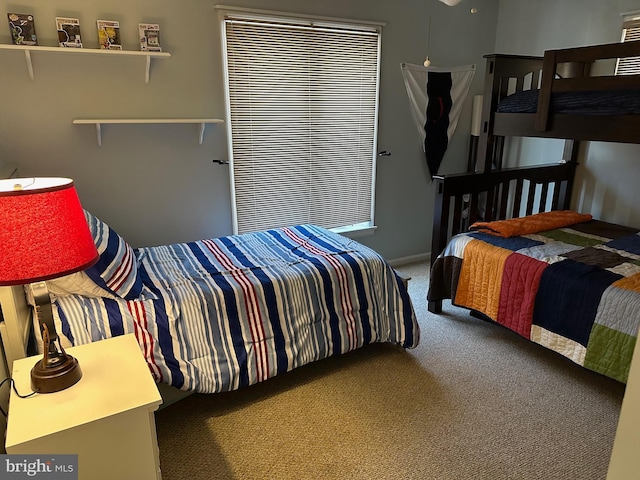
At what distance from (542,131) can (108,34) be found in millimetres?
2594

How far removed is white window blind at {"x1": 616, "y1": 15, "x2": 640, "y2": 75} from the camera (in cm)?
313

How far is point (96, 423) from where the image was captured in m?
1.24

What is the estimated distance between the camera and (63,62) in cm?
254

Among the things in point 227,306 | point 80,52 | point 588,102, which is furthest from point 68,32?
point 588,102

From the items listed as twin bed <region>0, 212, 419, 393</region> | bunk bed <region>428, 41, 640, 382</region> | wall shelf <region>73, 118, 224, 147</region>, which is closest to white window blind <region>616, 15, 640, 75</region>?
bunk bed <region>428, 41, 640, 382</region>

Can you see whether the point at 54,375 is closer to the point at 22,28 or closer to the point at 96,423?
the point at 96,423

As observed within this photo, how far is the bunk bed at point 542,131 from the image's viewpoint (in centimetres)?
219

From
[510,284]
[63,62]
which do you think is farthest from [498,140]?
[63,62]

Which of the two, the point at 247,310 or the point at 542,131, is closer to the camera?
the point at 247,310

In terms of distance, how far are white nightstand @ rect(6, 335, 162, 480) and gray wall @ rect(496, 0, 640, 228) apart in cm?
358

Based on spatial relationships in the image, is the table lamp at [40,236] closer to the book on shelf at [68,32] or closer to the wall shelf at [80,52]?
the wall shelf at [80,52]

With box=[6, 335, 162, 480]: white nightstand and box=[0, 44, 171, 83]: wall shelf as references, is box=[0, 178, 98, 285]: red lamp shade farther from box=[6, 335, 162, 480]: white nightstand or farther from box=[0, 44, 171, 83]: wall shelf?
box=[0, 44, 171, 83]: wall shelf

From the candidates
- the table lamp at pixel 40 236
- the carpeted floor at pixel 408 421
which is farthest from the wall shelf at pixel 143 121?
the carpeted floor at pixel 408 421

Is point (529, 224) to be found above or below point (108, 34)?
below
